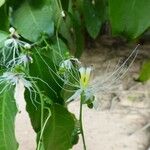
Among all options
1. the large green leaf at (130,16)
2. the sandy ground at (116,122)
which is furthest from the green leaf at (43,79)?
the sandy ground at (116,122)

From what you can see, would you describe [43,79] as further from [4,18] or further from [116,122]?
[116,122]

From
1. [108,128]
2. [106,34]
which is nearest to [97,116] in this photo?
[108,128]

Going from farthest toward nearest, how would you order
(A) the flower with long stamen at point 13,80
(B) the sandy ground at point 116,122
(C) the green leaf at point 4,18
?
(B) the sandy ground at point 116,122, (C) the green leaf at point 4,18, (A) the flower with long stamen at point 13,80

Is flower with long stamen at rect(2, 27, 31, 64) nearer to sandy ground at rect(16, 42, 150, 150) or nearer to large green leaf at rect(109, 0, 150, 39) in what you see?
large green leaf at rect(109, 0, 150, 39)

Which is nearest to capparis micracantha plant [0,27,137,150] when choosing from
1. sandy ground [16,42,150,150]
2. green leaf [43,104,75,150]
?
green leaf [43,104,75,150]

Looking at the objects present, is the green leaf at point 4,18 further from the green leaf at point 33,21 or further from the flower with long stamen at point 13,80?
the flower with long stamen at point 13,80

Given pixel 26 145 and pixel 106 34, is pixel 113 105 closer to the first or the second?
pixel 26 145
